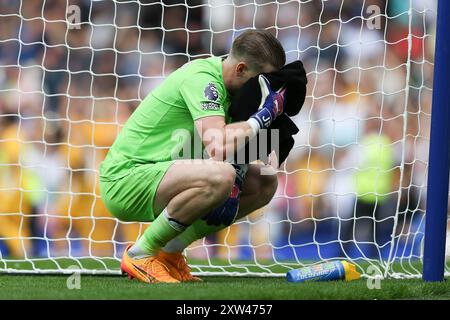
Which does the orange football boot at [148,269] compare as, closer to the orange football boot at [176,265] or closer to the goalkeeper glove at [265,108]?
the orange football boot at [176,265]

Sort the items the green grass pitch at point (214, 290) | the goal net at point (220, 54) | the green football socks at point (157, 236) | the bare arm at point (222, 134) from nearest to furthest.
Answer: the green grass pitch at point (214, 290), the bare arm at point (222, 134), the green football socks at point (157, 236), the goal net at point (220, 54)

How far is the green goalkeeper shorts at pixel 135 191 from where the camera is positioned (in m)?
3.26

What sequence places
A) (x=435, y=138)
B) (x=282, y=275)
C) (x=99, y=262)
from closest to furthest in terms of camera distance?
(x=435, y=138) < (x=282, y=275) < (x=99, y=262)

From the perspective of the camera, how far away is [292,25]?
482 centimetres

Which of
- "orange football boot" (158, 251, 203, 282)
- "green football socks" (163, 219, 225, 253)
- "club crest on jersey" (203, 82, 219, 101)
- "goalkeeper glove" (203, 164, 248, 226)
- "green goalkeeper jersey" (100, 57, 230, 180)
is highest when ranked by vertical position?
"club crest on jersey" (203, 82, 219, 101)

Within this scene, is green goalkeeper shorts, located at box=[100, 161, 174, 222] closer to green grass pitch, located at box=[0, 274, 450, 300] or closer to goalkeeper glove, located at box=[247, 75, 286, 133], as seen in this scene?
green grass pitch, located at box=[0, 274, 450, 300]

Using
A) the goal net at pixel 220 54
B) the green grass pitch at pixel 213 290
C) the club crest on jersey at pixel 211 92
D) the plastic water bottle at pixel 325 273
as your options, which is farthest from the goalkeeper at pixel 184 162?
the goal net at pixel 220 54

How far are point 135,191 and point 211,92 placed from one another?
0.49 m

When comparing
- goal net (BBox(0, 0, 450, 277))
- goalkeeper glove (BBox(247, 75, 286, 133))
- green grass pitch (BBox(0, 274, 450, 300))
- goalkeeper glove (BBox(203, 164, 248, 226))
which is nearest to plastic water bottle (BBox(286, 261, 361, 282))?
green grass pitch (BBox(0, 274, 450, 300))

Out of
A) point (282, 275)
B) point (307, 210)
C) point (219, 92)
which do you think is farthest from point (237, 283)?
point (307, 210)

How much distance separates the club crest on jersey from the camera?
3.13 m

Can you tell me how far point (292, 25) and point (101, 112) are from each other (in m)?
1.21

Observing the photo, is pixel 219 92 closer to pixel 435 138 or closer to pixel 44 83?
pixel 435 138

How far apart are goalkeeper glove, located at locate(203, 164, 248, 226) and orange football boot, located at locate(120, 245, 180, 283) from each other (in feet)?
0.86
